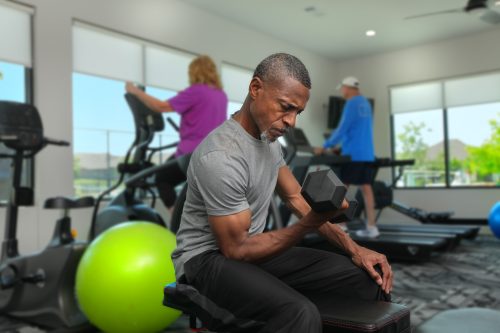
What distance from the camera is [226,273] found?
1.18m

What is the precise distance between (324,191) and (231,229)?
0.97 ft

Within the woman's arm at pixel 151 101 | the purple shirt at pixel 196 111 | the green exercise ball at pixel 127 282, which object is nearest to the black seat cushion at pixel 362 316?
the green exercise ball at pixel 127 282

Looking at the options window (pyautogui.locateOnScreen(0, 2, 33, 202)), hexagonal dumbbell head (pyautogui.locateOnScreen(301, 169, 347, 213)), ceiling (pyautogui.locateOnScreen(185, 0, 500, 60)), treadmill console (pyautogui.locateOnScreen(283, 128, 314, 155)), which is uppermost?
ceiling (pyautogui.locateOnScreen(185, 0, 500, 60))

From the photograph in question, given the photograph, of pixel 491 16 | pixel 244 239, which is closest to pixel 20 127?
pixel 244 239

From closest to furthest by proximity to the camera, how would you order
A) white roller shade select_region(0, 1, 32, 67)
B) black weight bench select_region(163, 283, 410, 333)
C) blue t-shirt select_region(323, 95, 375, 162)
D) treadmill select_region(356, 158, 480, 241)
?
1. black weight bench select_region(163, 283, 410, 333)
2. white roller shade select_region(0, 1, 32, 67)
3. blue t-shirt select_region(323, 95, 375, 162)
4. treadmill select_region(356, 158, 480, 241)

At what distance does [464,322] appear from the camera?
4.95ft

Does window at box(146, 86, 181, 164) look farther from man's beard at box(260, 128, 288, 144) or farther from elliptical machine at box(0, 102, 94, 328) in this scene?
man's beard at box(260, 128, 288, 144)

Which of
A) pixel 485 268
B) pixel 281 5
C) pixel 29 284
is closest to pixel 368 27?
pixel 281 5

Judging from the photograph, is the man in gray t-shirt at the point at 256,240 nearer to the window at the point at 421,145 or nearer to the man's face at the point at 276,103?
the man's face at the point at 276,103

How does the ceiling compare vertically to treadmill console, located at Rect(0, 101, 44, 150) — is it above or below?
above

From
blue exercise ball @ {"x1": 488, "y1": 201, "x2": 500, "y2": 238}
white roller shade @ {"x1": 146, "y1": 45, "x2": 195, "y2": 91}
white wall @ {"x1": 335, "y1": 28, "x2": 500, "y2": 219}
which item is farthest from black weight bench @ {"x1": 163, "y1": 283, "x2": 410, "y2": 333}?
white wall @ {"x1": 335, "y1": 28, "x2": 500, "y2": 219}

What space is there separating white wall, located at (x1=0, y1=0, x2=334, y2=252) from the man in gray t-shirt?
305cm

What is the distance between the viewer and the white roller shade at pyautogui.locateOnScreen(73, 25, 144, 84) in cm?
438

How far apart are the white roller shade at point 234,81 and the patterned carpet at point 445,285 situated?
3.06m
